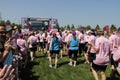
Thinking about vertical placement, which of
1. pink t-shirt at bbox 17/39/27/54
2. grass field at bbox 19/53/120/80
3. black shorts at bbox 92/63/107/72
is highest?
pink t-shirt at bbox 17/39/27/54

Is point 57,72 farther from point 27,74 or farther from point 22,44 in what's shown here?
point 22,44

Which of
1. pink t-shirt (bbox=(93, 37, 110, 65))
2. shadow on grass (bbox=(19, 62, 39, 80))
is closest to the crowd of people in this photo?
pink t-shirt (bbox=(93, 37, 110, 65))

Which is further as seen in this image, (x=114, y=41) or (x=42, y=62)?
(x=42, y=62)

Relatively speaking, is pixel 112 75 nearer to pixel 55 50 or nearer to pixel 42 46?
pixel 55 50

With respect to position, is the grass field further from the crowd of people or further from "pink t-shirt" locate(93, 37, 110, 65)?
"pink t-shirt" locate(93, 37, 110, 65)

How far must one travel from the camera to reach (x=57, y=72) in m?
14.8

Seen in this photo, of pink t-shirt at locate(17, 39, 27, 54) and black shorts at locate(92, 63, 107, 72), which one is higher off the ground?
pink t-shirt at locate(17, 39, 27, 54)

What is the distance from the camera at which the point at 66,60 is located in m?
18.8

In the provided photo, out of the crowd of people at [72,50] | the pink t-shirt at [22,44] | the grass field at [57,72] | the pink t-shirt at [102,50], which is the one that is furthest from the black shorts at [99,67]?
the pink t-shirt at [22,44]

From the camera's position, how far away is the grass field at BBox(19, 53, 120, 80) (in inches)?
523

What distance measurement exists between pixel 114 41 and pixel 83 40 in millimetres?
6087

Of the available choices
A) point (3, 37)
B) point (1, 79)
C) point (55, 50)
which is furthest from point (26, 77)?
point (1, 79)

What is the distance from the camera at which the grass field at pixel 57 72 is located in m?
13.3

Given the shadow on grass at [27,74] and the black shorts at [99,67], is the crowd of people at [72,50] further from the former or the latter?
the shadow on grass at [27,74]
